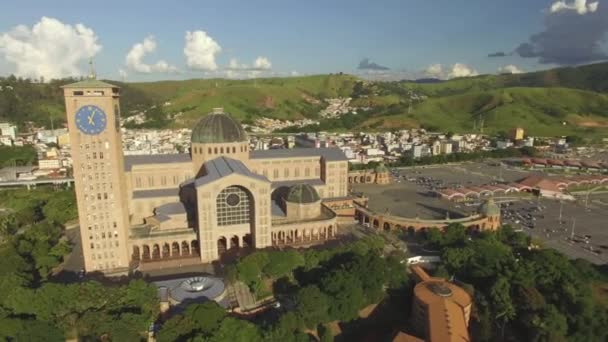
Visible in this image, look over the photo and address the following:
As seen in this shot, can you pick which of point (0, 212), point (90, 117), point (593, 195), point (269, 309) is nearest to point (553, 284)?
point (269, 309)

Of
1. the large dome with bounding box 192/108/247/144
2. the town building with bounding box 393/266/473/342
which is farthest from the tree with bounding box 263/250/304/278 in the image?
the large dome with bounding box 192/108/247/144

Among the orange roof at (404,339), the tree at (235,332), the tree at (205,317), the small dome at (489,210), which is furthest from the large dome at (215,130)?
the small dome at (489,210)

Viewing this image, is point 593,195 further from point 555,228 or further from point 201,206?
point 201,206

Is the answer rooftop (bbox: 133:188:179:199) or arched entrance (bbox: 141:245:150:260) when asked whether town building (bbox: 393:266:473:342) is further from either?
rooftop (bbox: 133:188:179:199)

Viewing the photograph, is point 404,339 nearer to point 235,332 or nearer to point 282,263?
point 235,332

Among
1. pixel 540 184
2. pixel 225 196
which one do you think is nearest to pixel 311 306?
pixel 225 196

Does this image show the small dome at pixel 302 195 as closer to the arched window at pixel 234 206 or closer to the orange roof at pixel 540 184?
the arched window at pixel 234 206
